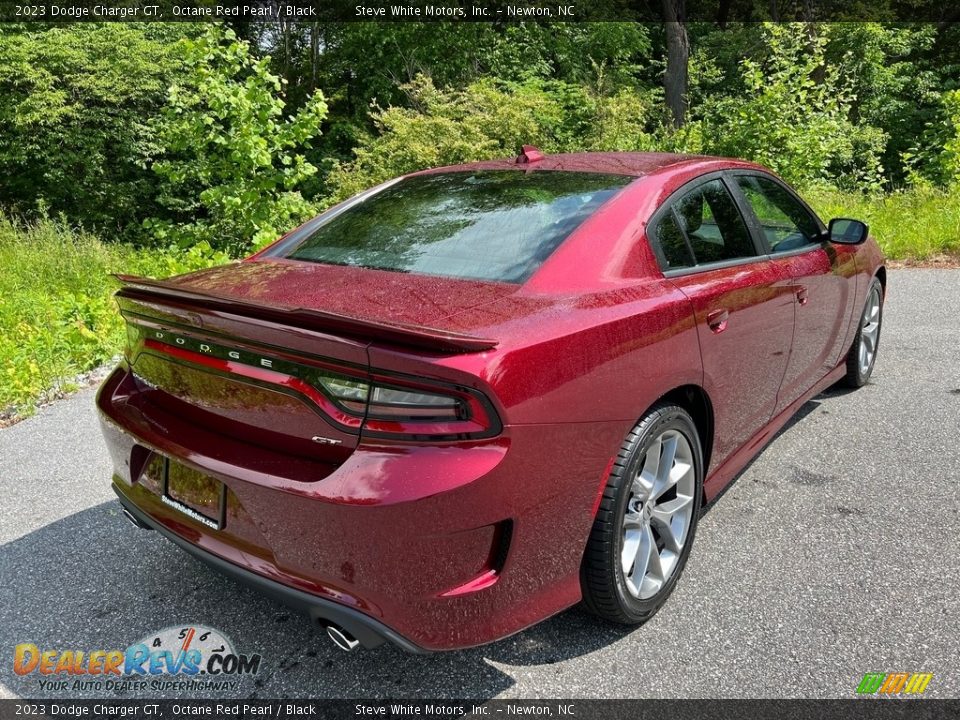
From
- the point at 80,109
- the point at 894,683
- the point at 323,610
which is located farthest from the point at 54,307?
the point at 80,109

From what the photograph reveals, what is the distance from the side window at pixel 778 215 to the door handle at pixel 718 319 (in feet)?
2.45

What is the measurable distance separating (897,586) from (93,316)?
237 inches

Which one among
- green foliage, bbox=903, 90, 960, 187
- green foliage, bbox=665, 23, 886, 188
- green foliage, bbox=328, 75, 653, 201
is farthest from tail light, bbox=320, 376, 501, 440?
green foliage, bbox=903, 90, 960, 187

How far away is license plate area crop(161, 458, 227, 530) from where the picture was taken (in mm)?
2045

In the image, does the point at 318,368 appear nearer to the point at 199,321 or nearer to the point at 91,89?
the point at 199,321

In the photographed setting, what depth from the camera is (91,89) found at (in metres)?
15.4

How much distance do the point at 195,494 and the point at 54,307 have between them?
5.15 m

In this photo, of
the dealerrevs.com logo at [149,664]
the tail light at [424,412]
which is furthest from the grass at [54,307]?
the tail light at [424,412]

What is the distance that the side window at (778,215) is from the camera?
11.0 feet

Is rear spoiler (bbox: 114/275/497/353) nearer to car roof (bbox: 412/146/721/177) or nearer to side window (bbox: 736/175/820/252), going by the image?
car roof (bbox: 412/146/721/177)

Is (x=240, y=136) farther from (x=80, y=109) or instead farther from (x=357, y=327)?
(x=80, y=109)

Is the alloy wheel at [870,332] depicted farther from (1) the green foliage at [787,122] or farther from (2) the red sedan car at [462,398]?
(1) the green foliage at [787,122]

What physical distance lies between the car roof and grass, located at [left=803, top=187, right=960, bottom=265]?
748cm

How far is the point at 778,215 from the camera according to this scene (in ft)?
11.7
